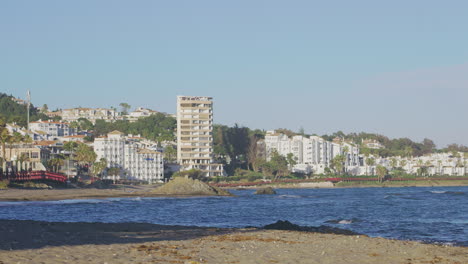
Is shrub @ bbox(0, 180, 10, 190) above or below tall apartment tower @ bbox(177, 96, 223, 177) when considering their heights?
below

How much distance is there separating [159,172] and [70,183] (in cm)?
5996

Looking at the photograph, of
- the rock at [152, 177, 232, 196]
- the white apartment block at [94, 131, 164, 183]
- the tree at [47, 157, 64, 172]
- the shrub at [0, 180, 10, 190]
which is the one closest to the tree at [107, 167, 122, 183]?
the white apartment block at [94, 131, 164, 183]

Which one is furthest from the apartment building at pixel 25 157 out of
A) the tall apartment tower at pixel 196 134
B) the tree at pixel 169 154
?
the tree at pixel 169 154

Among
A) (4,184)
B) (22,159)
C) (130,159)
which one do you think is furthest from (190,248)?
(130,159)

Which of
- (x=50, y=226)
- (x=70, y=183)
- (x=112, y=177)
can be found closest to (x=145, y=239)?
(x=50, y=226)

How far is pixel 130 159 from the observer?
172 meters

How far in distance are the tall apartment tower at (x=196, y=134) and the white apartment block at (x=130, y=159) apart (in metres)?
17.8

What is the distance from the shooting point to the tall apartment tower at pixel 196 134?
632ft

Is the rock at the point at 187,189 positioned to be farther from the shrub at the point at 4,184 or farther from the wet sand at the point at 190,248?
the wet sand at the point at 190,248

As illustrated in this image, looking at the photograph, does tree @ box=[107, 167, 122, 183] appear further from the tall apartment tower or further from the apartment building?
the tall apartment tower

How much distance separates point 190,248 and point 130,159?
15031 cm

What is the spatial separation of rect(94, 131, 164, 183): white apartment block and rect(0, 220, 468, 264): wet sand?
14080 centimetres

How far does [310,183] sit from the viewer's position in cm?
18625

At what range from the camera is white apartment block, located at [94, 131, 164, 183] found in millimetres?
170250
